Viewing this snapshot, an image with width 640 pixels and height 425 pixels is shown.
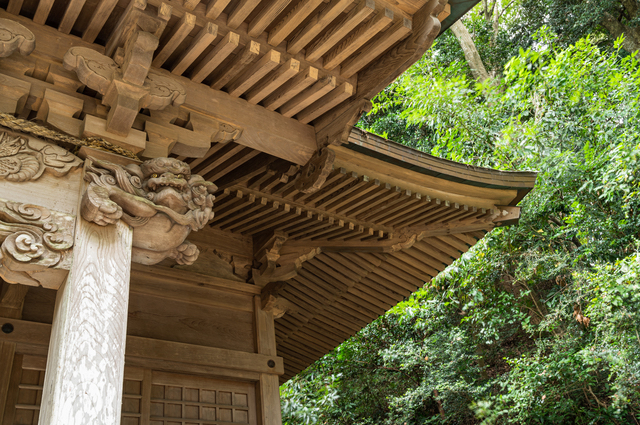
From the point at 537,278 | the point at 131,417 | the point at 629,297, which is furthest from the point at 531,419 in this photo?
the point at 131,417

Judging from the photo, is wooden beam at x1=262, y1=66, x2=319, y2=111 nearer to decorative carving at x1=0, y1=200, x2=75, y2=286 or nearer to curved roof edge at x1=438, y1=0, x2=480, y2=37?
curved roof edge at x1=438, y1=0, x2=480, y2=37

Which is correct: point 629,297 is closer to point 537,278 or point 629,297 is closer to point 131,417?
point 537,278

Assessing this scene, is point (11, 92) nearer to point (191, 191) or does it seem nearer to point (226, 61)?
point (191, 191)

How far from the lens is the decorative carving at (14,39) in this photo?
7.52 ft

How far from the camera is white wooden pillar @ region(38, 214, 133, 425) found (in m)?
1.94

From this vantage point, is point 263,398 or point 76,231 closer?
point 76,231

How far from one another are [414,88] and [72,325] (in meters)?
9.81

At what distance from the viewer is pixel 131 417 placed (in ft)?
12.3

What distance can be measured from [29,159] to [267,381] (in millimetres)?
2692

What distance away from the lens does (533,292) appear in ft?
32.0

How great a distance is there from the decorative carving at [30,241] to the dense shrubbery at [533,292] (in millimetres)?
6053

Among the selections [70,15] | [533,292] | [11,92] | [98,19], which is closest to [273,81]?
[98,19]

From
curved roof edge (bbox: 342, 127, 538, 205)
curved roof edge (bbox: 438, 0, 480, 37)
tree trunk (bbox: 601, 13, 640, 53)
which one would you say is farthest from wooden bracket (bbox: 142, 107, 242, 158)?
tree trunk (bbox: 601, 13, 640, 53)

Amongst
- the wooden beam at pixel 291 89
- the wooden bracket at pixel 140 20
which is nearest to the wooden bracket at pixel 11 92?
the wooden bracket at pixel 140 20
